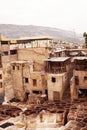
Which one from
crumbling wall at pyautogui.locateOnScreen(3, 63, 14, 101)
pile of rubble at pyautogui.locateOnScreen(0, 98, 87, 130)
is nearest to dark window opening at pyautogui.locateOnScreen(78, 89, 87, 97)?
pile of rubble at pyautogui.locateOnScreen(0, 98, 87, 130)

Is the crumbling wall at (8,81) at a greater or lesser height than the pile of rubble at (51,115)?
greater

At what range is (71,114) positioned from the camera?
3016 cm

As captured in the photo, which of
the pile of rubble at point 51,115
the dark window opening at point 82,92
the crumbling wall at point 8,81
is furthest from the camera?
the crumbling wall at point 8,81

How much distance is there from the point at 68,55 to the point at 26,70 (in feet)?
26.1

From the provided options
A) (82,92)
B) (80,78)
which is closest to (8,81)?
(80,78)

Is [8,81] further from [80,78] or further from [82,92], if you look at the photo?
[82,92]

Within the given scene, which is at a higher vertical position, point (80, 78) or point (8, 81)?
point (80, 78)

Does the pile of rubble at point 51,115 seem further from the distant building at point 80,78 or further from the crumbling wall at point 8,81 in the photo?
the crumbling wall at point 8,81

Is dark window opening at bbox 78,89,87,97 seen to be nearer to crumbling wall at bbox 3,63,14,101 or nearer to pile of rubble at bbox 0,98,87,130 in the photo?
pile of rubble at bbox 0,98,87,130

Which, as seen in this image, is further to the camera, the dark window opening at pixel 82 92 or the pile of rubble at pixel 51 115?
the dark window opening at pixel 82 92

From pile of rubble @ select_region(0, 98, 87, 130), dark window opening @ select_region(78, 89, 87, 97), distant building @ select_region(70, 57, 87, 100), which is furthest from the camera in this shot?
dark window opening @ select_region(78, 89, 87, 97)

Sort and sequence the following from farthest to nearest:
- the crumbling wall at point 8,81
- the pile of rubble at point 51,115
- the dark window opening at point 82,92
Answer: the crumbling wall at point 8,81 < the dark window opening at point 82,92 < the pile of rubble at point 51,115

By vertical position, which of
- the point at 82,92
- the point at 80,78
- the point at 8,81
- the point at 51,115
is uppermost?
the point at 80,78

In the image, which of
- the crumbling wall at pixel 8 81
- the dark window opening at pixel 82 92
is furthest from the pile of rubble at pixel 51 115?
the crumbling wall at pixel 8 81
